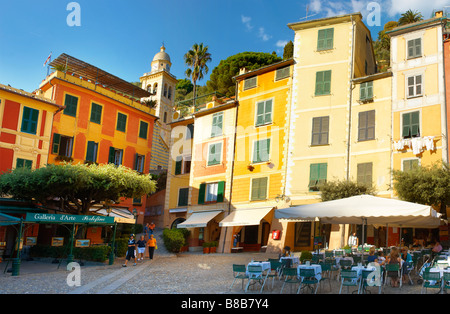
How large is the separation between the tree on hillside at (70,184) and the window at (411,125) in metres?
14.4

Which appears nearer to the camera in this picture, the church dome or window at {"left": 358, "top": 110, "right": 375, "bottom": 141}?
window at {"left": 358, "top": 110, "right": 375, "bottom": 141}

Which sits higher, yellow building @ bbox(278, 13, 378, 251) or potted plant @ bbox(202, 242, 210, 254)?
yellow building @ bbox(278, 13, 378, 251)

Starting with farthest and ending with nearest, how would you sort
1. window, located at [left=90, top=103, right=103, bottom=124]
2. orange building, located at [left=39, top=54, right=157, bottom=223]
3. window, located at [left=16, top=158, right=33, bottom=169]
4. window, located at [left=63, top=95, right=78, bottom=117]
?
window, located at [left=90, top=103, right=103, bottom=124], window, located at [left=63, top=95, right=78, bottom=117], orange building, located at [left=39, top=54, right=157, bottom=223], window, located at [left=16, top=158, right=33, bottom=169]

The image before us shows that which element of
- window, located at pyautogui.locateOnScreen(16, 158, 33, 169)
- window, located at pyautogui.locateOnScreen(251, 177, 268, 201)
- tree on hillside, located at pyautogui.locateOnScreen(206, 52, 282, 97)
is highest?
tree on hillside, located at pyautogui.locateOnScreen(206, 52, 282, 97)

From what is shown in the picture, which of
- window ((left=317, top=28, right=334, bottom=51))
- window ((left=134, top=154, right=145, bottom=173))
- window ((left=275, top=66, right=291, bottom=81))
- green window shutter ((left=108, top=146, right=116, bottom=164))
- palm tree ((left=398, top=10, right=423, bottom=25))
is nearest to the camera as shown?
window ((left=317, top=28, right=334, bottom=51))

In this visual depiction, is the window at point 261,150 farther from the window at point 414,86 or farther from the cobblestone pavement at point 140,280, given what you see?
the cobblestone pavement at point 140,280

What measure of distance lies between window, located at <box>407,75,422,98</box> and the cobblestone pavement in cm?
1262

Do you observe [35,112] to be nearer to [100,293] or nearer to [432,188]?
[100,293]

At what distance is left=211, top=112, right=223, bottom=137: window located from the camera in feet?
103

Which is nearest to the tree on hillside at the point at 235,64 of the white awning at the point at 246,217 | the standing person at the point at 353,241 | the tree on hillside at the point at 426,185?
the white awning at the point at 246,217

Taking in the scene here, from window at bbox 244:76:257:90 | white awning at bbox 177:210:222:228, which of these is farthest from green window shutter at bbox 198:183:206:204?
window at bbox 244:76:257:90

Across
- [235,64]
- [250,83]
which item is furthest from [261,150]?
[235,64]

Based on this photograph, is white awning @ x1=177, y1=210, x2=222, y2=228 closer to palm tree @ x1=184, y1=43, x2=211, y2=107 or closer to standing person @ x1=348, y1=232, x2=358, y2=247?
standing person @ x1=348, y1=232, x2=358, y2=247

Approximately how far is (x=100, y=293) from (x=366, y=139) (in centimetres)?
1735
